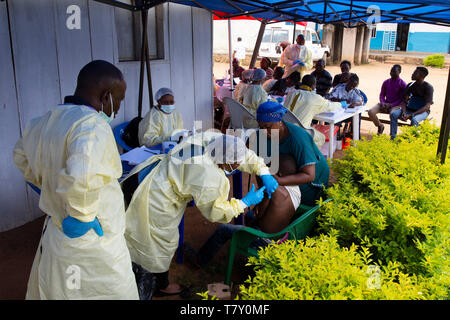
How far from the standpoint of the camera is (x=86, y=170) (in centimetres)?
165

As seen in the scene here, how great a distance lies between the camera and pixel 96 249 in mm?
1875

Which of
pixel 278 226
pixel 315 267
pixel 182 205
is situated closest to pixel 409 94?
pixel 278 226

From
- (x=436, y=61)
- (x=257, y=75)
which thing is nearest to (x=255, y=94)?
(x=257, y=75)

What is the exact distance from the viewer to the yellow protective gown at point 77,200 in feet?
5.51

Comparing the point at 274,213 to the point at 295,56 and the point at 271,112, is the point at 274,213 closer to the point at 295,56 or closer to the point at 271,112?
the point at 271,112

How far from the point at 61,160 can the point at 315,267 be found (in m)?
1.23

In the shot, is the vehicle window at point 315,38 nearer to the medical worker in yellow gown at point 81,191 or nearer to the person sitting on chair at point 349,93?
the person sitting on chair at point 349,93

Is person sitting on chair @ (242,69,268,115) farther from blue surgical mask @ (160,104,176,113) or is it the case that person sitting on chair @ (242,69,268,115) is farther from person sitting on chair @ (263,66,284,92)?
blue surgical mask @ (160,104,176,113)

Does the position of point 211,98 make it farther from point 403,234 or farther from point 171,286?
point 403,234

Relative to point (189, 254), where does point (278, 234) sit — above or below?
above

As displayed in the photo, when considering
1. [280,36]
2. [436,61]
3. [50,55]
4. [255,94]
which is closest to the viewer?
[50,55]

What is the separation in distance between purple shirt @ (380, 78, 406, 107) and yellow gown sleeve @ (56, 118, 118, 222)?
6484mm

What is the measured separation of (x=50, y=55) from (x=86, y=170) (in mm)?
2810

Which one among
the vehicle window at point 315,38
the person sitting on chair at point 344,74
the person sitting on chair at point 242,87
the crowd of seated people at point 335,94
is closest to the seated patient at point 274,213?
the crowd of seated people at point 335,94
